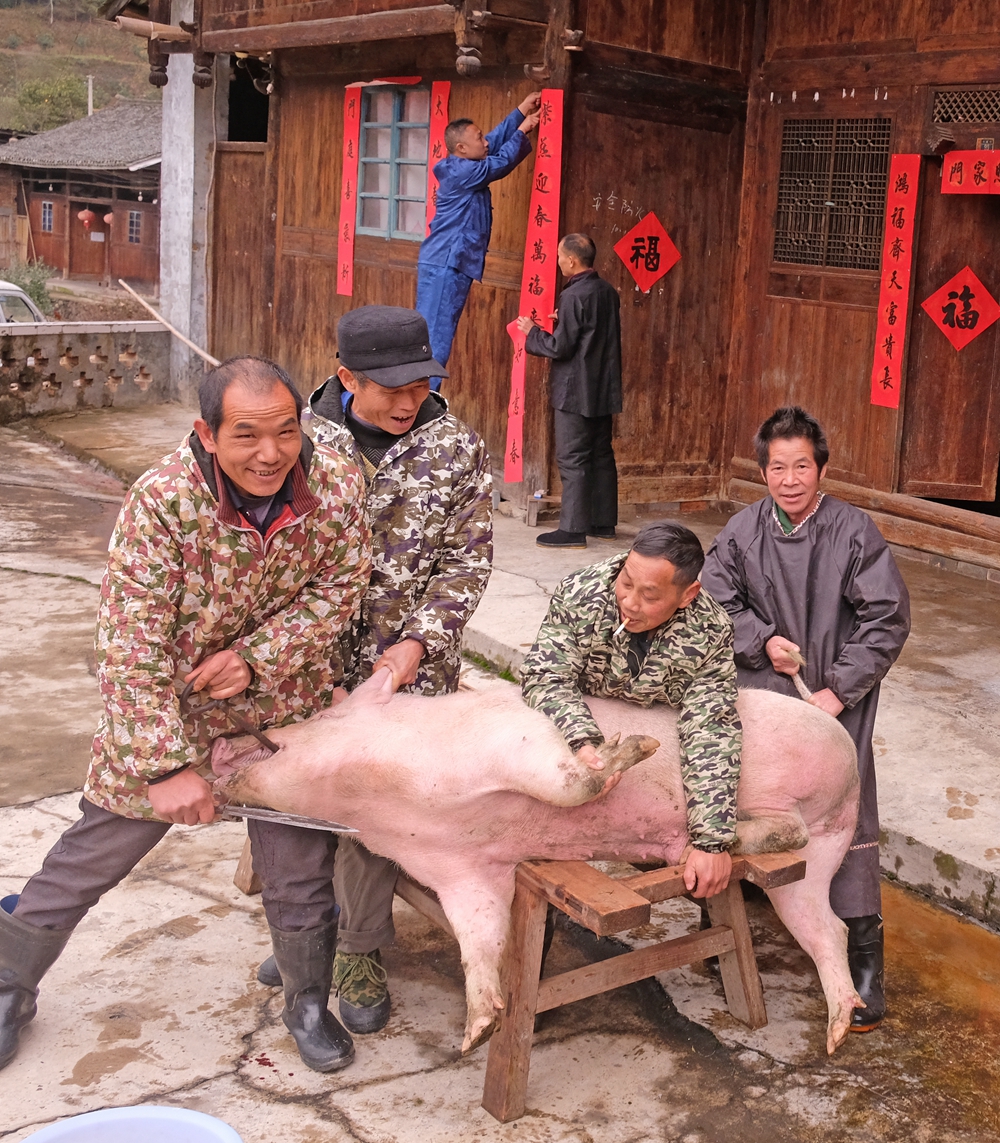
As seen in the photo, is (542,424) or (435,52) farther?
(435,52)

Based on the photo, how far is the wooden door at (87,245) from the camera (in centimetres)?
3578

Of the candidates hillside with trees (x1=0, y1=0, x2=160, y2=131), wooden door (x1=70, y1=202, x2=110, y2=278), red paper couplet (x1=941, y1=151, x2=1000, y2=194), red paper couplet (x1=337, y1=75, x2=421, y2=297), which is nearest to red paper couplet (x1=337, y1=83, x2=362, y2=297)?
red paper couplet (x1=337, y1=75, x2=421, y2=297)

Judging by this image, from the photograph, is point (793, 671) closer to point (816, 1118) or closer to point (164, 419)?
point (816, 1118)

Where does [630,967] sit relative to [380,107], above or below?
below

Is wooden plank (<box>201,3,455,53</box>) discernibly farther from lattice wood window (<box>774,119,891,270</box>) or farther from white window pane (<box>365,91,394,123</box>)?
lattice wood window (<box>774,119,891,270</box>)

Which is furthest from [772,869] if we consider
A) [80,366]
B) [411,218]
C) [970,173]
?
[80,366]

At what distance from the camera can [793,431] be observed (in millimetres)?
3729

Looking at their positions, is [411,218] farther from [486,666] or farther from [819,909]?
[819,909]

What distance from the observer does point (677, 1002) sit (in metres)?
3.86

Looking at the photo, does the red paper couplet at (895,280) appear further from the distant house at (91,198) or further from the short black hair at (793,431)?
the distant house at (91,198)

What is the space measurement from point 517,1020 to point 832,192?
6.47 m

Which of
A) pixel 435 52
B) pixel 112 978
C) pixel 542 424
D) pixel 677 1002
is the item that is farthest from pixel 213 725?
pixel 435 52

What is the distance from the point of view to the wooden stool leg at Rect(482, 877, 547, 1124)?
10.7 feet

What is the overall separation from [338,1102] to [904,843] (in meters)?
2.28
